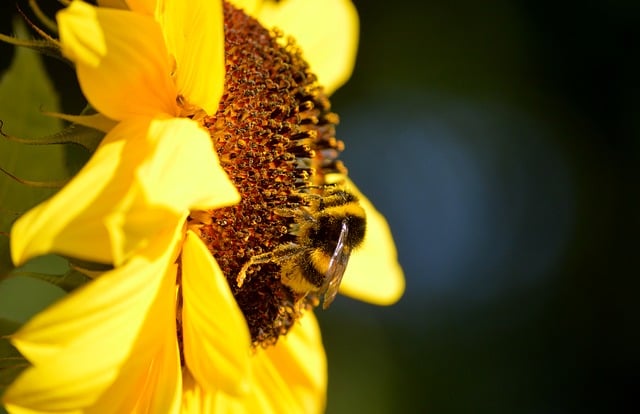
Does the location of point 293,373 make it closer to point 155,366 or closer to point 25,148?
point 155,366

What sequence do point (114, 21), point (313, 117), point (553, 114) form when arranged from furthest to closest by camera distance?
point (553, 114) < point (313, 117) < point (114, 21)

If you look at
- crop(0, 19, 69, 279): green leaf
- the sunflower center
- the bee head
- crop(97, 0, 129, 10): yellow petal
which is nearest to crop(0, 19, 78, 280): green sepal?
crop(0, 19, 69, 279): green leaf

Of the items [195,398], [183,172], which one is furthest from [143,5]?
[195,398]

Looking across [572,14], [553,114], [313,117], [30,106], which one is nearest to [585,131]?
[553,114]

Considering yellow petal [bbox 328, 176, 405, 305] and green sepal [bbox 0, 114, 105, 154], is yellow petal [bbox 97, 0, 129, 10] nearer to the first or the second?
green sepal [bbox 0, 114, 105, 154]

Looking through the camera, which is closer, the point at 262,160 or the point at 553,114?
the point at 262,160

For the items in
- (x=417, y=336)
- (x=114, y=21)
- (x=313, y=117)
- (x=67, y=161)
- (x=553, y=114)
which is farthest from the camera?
(x=553, y=114)

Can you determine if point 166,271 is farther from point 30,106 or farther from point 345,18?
point 345,18
